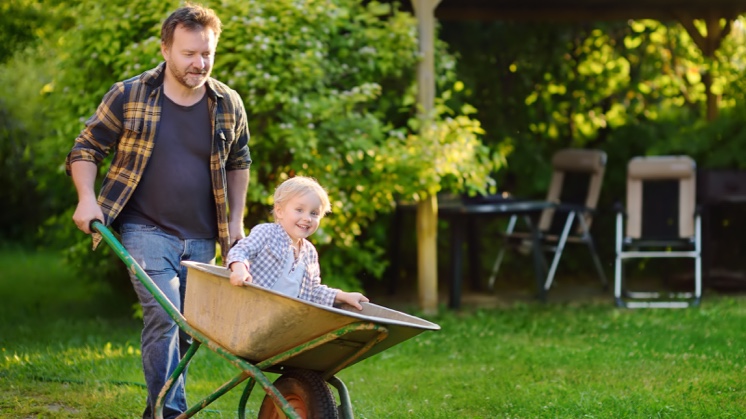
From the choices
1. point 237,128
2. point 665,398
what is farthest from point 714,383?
point 237,128

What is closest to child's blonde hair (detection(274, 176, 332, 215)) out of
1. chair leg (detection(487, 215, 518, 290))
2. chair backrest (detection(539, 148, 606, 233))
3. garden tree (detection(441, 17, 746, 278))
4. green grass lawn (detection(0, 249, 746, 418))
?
green grass lawn (detection(0, 249, 746, 418))

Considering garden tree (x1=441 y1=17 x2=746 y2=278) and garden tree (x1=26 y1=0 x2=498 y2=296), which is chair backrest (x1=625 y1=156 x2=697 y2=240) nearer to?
garden tree (x1=441 y1=17 x2=746 y2=278)

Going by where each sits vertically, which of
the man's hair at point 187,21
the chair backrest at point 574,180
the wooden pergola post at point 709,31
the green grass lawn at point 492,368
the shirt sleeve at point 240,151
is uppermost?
the wooden pergola post at point 709,31

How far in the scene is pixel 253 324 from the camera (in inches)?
123

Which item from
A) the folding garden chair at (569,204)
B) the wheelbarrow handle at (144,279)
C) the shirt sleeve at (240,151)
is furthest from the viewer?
the folding garden chair at (569,204)

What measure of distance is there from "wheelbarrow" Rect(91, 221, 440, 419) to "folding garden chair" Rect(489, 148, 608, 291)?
4.70 metres

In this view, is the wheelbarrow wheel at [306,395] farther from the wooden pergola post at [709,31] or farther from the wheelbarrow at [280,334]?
the wooden pergola post at [709,31]

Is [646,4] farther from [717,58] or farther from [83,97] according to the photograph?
[83,97]

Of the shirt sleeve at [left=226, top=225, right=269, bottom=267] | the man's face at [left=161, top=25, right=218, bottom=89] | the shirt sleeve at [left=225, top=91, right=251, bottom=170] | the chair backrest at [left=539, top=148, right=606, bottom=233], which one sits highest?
the man's face at [left=161, top=25, right=218, bottom=89]

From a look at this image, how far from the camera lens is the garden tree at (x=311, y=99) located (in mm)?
6172

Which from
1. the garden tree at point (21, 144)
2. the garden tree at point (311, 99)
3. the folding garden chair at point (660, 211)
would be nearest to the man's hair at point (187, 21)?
the garden tree at point (311, 99)

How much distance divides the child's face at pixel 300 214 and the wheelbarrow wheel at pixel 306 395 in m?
0.43

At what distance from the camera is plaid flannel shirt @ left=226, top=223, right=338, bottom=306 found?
11.1 ft

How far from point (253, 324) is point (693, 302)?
4.88m
